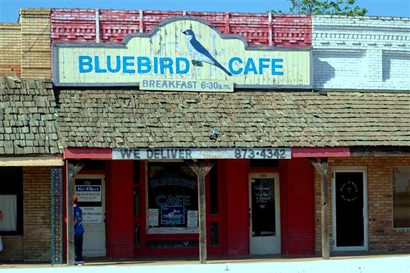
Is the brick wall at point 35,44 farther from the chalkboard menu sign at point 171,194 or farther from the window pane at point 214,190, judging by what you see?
the window pane at point 214,190

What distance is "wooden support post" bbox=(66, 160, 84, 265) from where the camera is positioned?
18.1m

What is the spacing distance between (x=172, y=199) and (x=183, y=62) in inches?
135

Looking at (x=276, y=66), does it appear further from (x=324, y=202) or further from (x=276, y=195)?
(x=324, y=202)

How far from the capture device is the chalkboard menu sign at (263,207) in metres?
21.5

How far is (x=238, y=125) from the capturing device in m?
19.4

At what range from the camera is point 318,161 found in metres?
19.4

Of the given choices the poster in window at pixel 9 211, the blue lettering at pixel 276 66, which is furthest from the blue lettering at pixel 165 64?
the poster in window at pixel 9 211

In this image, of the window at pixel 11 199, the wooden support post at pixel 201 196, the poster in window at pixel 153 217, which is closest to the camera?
the wooden support post at pixel 201 196

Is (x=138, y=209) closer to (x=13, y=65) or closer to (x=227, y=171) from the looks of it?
(x=227, y=171)

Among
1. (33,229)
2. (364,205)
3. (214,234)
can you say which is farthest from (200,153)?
(364,205)

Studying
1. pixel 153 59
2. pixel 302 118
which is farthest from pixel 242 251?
pixel 153 59

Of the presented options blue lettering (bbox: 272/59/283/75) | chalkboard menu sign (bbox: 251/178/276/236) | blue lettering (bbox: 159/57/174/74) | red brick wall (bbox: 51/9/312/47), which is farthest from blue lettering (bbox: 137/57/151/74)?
chalkboard menu sign (bbox: 251/178/276/236)

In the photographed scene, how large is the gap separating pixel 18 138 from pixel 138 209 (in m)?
3.94

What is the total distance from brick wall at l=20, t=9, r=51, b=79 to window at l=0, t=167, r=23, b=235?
2.30 meters
